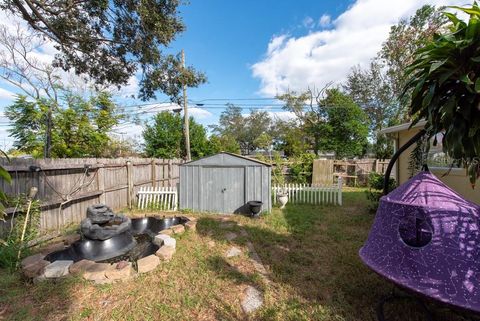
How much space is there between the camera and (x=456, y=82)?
174 centimetres

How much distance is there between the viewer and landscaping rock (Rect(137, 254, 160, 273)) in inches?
145

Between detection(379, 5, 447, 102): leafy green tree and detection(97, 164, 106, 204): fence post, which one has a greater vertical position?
detection(379, 5, 447, 102): leafy green tree

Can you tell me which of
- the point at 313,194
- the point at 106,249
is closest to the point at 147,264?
the point at 106,249

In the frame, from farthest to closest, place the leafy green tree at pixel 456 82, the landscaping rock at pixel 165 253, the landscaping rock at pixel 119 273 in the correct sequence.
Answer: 1. the landscaping rock at pixel 165 253
2. the landscaping rock at pixel 119 273
3. the leafy green tree at pixel 456 82

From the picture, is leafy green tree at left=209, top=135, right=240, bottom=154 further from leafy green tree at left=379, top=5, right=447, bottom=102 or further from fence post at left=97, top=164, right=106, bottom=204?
leafy green tree at left=379, top=5, right=447, bottom=102

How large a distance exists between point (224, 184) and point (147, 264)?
4021mm

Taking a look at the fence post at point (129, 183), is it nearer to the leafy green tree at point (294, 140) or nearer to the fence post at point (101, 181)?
the fence post at point (101, 181)

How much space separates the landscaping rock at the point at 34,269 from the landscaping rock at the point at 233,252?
275cm

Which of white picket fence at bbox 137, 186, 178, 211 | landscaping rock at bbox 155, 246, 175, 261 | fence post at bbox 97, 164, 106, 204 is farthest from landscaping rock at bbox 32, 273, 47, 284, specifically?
white picket fence at bbox 137, 186, 178, 211

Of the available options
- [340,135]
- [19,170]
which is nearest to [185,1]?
[19,170]

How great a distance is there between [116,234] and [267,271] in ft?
9.45

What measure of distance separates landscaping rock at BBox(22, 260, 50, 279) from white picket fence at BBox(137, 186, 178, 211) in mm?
4313

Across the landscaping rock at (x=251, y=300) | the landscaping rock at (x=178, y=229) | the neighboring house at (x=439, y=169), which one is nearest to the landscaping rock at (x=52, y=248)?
the landscaping rock at (x=178, y=229)

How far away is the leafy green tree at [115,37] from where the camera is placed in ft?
16.0
